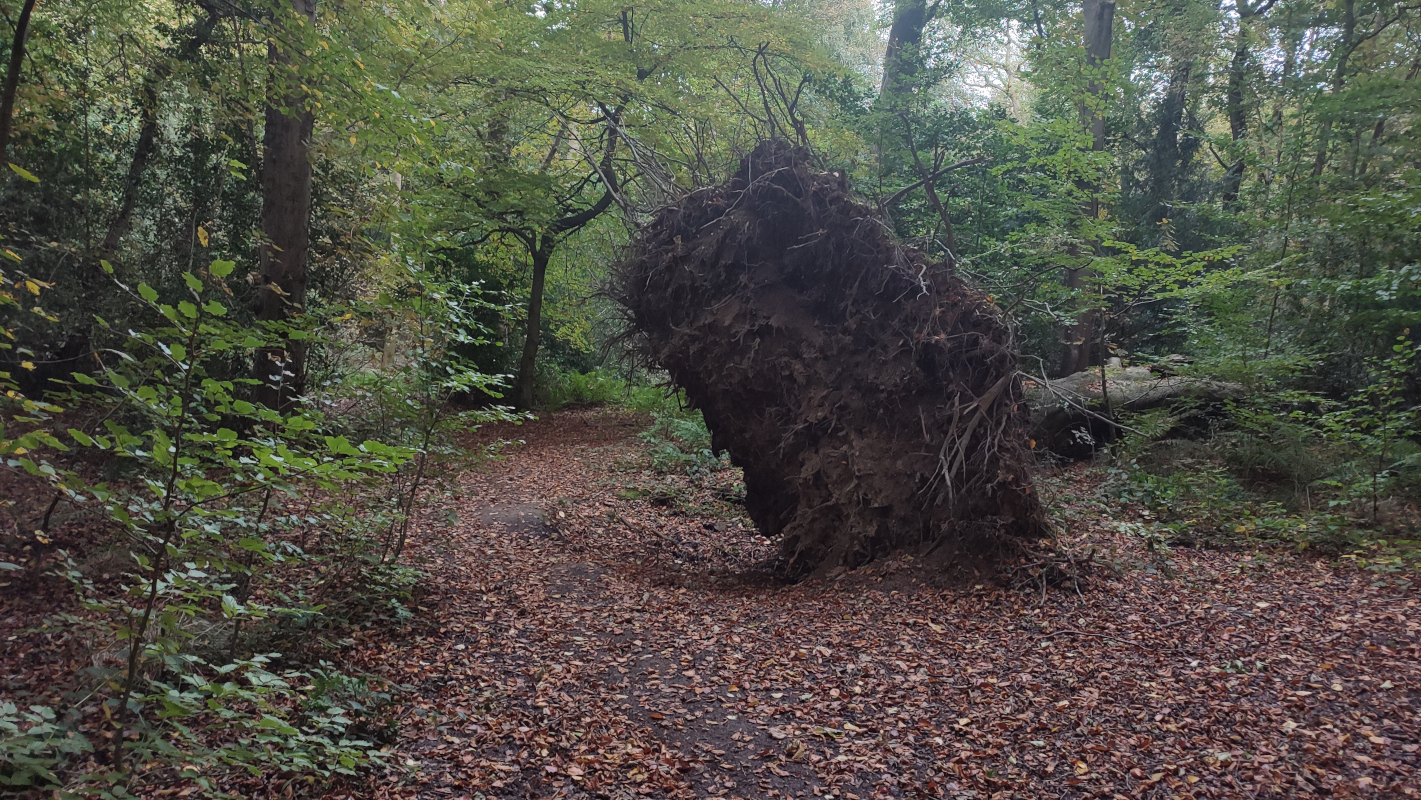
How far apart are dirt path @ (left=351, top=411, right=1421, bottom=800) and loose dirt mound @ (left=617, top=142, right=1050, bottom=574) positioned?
2.19ft

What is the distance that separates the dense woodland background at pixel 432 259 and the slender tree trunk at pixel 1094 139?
3.1 inches

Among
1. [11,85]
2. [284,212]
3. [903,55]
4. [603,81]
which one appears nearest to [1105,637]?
[11,85]

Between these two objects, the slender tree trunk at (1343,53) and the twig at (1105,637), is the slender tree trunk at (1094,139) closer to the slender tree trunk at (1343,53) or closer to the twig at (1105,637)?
the slender tree trunk at (1343,53)

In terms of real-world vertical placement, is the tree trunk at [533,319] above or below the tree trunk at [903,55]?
below

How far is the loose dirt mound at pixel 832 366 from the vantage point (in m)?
6.03

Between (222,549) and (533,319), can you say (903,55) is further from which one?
(222,549)

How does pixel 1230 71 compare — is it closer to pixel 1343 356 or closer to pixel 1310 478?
pixel 1343 356

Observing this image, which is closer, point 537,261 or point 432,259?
point 432,259

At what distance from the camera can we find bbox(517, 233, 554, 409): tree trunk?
17.0 meters

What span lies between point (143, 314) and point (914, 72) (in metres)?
13.4

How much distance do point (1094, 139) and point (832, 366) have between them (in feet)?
31.8

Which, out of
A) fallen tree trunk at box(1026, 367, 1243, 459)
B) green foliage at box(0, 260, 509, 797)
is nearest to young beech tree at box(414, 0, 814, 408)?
green foliage at box(0, 260, 509, 797)

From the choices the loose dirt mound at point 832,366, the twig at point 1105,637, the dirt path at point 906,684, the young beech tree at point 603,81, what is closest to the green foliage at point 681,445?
the loose dirt mound at point 832,366

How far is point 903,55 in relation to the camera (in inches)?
558
